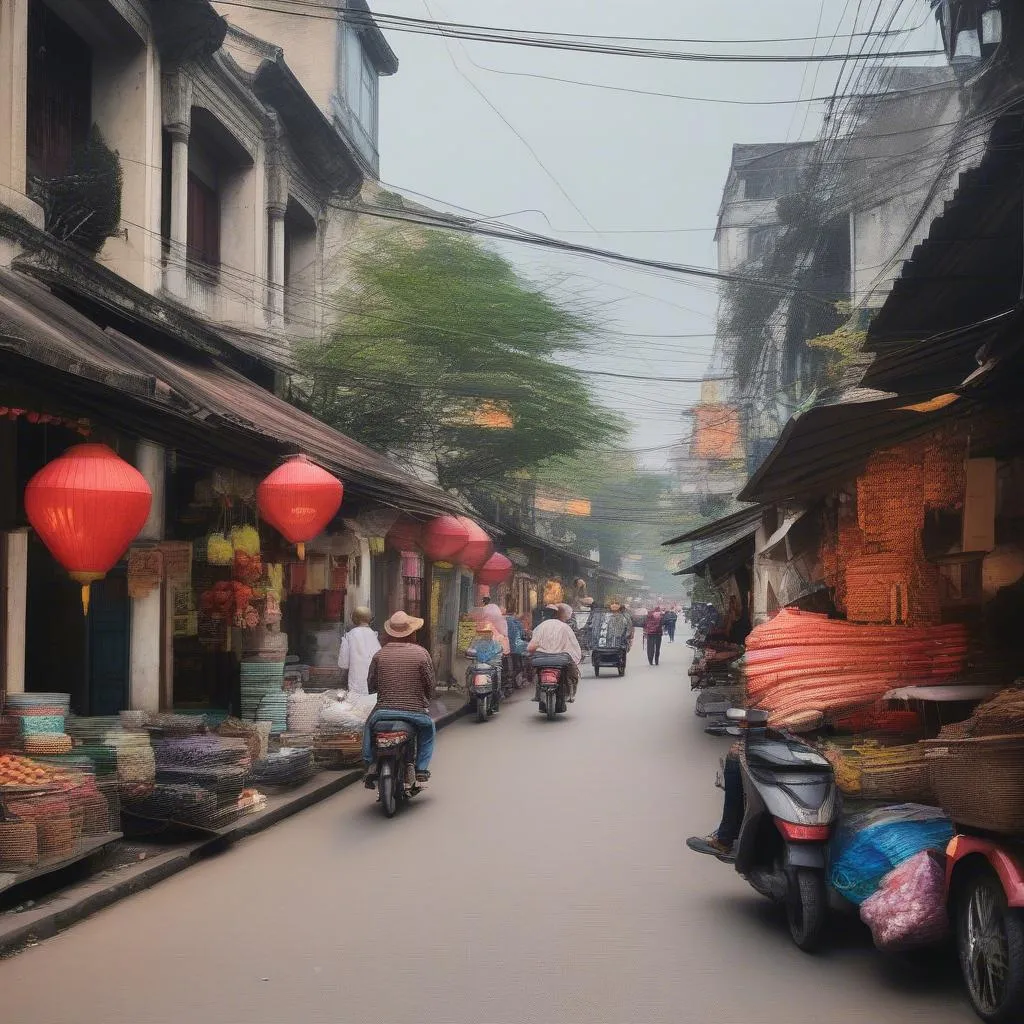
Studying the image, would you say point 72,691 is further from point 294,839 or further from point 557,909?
point 557,909

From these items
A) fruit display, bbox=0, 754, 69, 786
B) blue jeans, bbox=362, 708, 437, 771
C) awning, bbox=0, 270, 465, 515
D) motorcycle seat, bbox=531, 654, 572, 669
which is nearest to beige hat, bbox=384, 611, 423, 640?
blue jeans, bbox=362, 708, 437, 771

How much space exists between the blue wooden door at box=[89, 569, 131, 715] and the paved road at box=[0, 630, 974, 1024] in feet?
11.4

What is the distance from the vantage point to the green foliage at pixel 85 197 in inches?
507

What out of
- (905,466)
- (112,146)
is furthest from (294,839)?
(112,146)

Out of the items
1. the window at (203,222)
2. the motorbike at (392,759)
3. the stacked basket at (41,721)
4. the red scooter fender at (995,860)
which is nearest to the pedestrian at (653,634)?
the window at (203,222)

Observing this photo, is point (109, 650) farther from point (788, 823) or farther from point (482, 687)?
point (788, 823)

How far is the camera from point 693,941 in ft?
21.3

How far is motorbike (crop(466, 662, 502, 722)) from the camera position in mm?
20297

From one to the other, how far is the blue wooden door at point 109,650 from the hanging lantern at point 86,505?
5.41 m

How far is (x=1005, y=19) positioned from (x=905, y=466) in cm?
666

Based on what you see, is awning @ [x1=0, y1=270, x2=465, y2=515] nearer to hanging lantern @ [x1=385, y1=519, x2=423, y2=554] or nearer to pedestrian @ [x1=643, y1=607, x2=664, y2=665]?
hanging lantern @ [x1=385, y1=519, x2=423, y2=554]

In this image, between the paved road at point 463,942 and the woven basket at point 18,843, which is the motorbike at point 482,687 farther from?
the woven basket at point 18,843

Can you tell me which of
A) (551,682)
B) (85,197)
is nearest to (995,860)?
(85,197)

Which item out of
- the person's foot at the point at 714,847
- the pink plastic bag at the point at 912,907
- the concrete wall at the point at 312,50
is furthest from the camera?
the concrete wall at the point at 312,50
